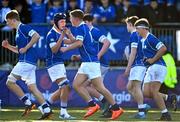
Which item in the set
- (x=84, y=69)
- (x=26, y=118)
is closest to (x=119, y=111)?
(x=84, y=69)

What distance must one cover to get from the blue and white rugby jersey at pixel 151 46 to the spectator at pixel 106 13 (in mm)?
5233

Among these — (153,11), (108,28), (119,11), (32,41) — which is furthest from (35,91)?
(153,11)

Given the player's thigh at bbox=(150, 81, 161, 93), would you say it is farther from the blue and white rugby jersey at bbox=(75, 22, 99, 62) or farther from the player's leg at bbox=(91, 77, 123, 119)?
the blue and white rugby jersey at bbox=(75, 22, 99, 62)

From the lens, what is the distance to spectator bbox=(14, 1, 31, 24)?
19.7m

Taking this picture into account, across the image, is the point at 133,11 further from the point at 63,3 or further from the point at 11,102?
the point at 11,102

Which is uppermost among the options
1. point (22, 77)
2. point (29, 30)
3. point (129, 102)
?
point (29, 30)

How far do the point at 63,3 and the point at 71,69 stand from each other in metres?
2.50

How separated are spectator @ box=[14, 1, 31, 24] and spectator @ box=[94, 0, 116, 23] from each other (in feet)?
7.13

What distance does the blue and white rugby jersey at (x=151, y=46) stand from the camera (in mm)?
14062

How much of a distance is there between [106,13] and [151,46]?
18.5 ft

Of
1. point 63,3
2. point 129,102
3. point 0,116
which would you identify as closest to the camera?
point 0,116

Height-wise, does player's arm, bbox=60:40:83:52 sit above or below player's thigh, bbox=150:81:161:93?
above

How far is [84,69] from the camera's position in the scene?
560 inches

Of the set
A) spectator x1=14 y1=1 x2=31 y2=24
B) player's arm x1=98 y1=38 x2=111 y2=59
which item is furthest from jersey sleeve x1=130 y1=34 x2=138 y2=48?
spectator x1=14 y1=1 x2=31 y2=24
